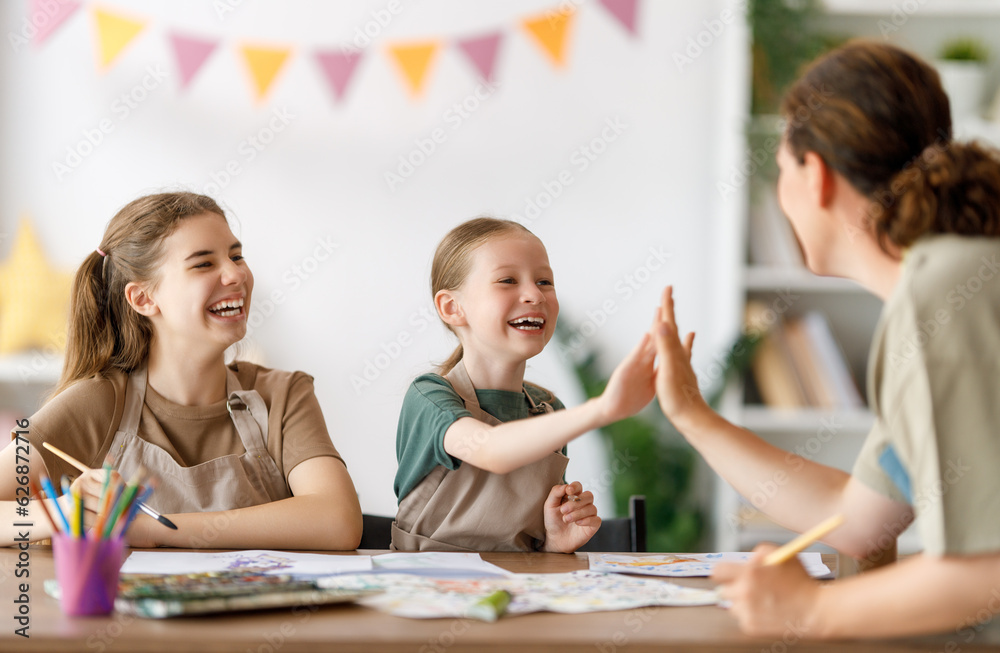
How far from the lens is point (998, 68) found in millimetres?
2566

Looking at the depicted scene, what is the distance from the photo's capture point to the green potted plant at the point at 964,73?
2.44 metres

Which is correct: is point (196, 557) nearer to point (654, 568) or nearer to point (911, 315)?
point (654, 568)

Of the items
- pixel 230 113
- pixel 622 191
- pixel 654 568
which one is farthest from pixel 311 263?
pixel 654 568

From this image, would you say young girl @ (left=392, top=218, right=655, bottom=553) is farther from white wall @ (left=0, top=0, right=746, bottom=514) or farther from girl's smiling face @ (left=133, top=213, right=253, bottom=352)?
white wall @ (left=0, top=0, right=746, bottom=514)

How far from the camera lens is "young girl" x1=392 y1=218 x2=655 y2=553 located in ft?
4.03

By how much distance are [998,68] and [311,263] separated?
7.02 ft

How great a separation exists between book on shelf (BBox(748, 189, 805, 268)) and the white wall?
161 mm

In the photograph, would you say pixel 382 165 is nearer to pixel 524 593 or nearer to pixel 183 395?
pixel 183 395

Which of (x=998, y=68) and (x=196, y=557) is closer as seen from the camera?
(x=196, y=557)

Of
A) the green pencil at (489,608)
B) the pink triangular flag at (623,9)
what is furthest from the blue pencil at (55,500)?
the pink triangular flag at (623,9)

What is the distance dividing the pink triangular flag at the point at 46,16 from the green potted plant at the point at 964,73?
8.47 ft

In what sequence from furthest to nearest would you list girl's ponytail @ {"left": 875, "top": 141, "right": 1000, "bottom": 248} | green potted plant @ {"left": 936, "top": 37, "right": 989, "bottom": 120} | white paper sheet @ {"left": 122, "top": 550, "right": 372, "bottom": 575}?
green potted plant @ {"left": 936, "top": 37, "right": 989, "bottom": 120}
white paper sheet @ {"left": 122, "top": 550, "right": 372, "bottom": 575}
girl's ponytail @ {"left": 875, "top": 141, "right": 1000, "bottom": 248}

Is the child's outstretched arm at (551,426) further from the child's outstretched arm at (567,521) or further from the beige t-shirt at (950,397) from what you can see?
the beige t-shirt at (950,397)

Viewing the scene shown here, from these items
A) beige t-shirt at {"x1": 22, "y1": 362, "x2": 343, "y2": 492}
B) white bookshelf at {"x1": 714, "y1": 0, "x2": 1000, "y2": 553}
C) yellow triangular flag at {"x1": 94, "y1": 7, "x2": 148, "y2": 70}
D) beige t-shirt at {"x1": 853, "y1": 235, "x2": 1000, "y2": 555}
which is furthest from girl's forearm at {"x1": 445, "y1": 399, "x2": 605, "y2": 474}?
yellow triangular flag at {"x1": 94, "y1": 7, "x2": 148, "y2": 70}
